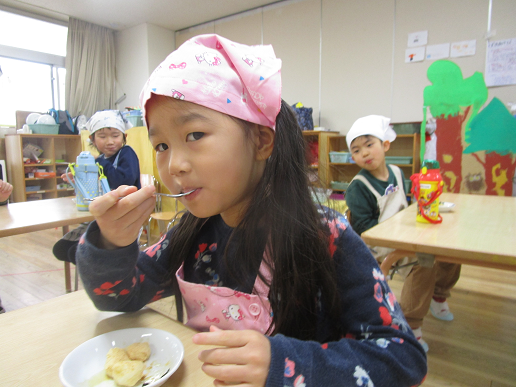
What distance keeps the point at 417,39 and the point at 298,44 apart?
1.44 meters

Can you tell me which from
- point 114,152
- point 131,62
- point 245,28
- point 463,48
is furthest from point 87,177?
point 131,62

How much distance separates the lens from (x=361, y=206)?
6.16 ft

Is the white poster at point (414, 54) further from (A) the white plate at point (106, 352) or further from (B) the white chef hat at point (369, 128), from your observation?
(A) the white plate at point (106, 352)

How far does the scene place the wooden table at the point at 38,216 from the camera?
1385 mm

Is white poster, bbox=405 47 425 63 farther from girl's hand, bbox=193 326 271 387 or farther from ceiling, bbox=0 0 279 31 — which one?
girl's hand, bbox=193 326 271 387

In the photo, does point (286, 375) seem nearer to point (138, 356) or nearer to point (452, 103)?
point (138, 356)

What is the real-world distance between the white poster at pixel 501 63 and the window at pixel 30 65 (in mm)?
5720

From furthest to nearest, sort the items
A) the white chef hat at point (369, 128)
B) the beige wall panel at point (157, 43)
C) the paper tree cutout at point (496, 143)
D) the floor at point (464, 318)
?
the beige wall panel at point (157, 43)
the paper tree cutout at point (496, 143)
the white chef hat at point (369, 128)
the floor at point (464, 318)

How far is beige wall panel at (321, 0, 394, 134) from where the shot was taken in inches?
144

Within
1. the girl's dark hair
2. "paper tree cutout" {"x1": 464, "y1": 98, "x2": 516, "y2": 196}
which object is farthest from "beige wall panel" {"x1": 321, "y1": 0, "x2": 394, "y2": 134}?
the girl's dark hair

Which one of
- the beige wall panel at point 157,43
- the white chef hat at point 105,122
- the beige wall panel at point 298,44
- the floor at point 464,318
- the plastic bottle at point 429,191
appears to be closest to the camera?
the plastic bottle at point 429,191

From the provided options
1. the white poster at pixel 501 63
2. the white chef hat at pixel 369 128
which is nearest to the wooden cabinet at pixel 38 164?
the white chef hat at pixel 369 128

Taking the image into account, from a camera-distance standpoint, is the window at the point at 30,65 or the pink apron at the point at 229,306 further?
the window at the point at 30,65

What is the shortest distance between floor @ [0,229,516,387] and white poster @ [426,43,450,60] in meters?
2.10
